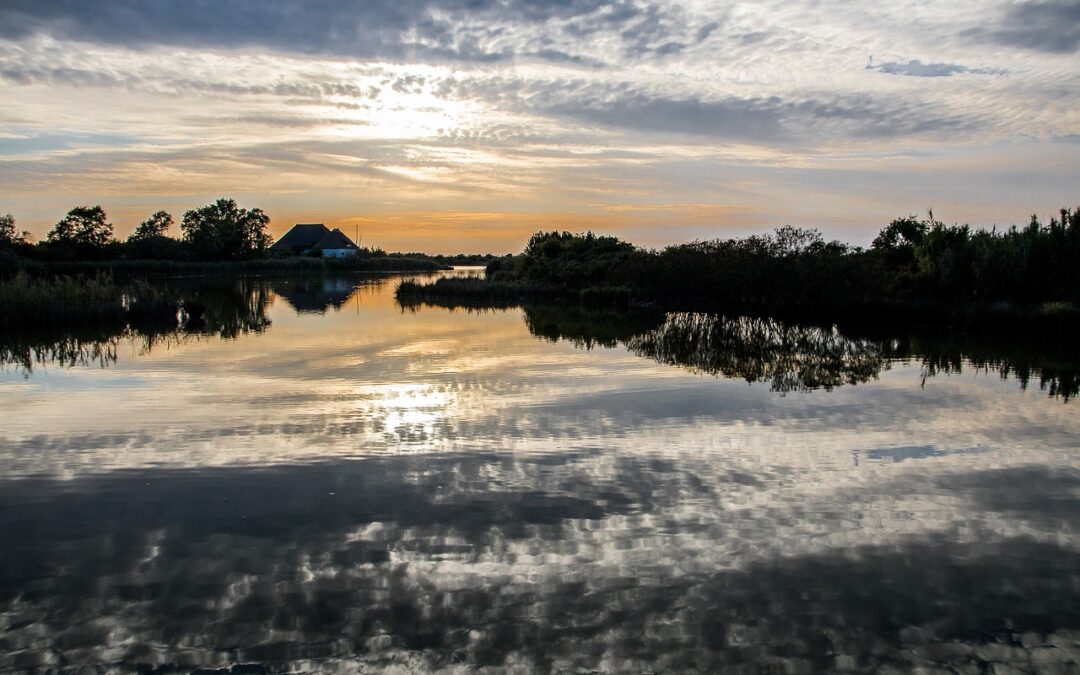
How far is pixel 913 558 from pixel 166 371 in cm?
1405

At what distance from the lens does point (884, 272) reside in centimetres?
2745

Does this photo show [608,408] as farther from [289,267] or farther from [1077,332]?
[289,267]

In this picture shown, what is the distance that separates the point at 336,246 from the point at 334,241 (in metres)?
1.03

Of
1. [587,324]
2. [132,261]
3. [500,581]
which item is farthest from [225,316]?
Answer: [132,261]

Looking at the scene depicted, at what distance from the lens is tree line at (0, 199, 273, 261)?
218 feet

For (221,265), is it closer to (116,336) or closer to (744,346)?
(116,336)

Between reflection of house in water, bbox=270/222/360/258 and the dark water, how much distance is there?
84115mm

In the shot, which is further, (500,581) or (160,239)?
(160,239)

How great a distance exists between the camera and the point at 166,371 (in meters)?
15.4

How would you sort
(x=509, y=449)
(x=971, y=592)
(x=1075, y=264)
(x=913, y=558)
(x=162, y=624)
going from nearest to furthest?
(x=162, y=624), (x=971, y=592), (x=913, y=558), (x=509, y=449), (x=1075, y=264)

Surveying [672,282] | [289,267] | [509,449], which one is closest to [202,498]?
[509,449]

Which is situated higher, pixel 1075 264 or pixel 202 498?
pixel 1075 264

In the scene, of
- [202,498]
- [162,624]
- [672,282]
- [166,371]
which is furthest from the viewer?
[672,282]

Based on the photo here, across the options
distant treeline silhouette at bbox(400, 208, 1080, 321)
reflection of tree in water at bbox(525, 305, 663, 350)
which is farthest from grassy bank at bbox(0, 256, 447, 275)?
distant treeline silhouette at bbox(400, 208, 1080, 321)
